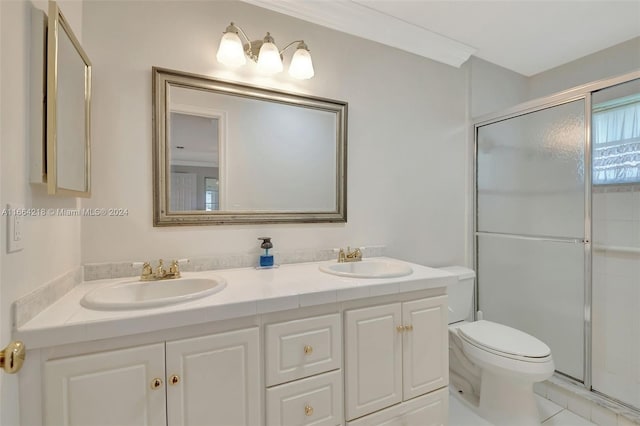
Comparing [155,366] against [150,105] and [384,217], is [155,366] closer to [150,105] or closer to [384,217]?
[150,105]

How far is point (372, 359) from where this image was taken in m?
1.22

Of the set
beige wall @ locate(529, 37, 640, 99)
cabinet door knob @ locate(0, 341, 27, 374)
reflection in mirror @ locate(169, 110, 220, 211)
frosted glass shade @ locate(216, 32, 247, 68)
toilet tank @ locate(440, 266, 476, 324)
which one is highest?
beige wall @ locate(529, 37, 640, 99)

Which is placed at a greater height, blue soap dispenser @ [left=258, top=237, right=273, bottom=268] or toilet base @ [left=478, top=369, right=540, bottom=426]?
blue soap dispenser @ [left=258, top=237, right=273, bottom=268]

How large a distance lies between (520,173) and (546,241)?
21.8 inches

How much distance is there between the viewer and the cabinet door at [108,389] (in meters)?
0.80

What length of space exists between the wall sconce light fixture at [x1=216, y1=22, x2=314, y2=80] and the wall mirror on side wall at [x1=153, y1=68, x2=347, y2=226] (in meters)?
0.12

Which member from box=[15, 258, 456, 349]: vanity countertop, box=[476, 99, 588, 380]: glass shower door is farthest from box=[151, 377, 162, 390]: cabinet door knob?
box=[476, 99, 588, 380]: glass shower door

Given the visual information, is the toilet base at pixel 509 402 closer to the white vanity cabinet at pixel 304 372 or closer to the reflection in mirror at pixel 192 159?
the white vanity cabinet at pixel 304 372

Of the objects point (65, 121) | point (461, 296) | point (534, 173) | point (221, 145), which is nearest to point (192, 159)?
point (221, 145)

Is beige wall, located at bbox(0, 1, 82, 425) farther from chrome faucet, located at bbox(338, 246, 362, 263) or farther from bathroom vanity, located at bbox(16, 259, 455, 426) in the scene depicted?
chrome faucet, located at bbox(338, 246, 362, 263)

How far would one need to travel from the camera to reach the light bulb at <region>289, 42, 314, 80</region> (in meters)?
1.54

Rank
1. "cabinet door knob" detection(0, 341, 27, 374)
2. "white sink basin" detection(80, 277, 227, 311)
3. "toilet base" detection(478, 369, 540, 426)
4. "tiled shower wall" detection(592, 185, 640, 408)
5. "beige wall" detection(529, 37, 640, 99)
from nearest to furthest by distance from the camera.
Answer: "cabinet door knob" detection(0, 341, 27, 374) → "white sink basin" detection(80, 277, 227, 311) → "toilet base" detection(478, 369, 540, 426) → "tiled shower wall" detection(592, 185, 640, 408) → "beige wall" detection(529, 37, 640, 99)

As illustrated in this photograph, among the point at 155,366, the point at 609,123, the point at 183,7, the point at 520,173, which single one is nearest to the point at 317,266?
the point at 155,366

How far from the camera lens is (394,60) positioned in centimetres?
196
